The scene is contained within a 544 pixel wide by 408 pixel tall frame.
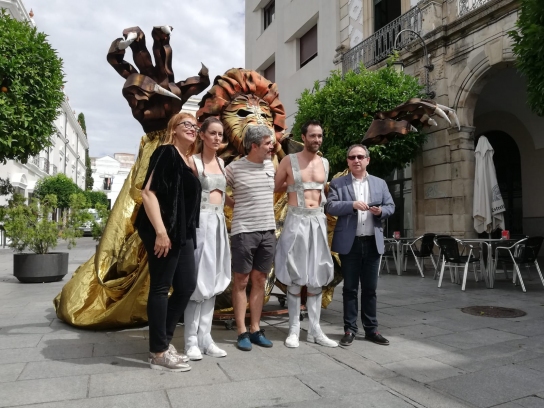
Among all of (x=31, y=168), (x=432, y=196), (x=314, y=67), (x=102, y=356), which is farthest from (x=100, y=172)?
(x=102, y=356)

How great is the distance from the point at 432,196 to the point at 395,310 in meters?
6.40

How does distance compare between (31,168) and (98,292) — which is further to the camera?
(31,168)

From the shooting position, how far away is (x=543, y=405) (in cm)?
244

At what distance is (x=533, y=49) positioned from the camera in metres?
5.30

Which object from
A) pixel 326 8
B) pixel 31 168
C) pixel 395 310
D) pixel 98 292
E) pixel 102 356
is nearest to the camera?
pixel 102 356

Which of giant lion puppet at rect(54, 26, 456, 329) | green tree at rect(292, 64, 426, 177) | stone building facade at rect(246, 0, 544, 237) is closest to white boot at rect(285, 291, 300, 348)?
giant lion puppet at rect(54, 26, 456, 329)

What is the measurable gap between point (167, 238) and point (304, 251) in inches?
47.4

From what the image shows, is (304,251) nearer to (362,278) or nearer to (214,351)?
Answer: (362,278)

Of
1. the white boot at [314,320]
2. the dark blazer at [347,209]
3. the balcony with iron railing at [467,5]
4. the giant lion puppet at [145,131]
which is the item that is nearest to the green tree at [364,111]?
the balcony with iron railing at [467,5]

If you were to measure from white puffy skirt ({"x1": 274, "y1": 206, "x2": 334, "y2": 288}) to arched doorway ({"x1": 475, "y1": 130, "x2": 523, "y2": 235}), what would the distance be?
11169 mm

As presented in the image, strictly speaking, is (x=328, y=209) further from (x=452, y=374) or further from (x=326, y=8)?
(x=326, y=8)

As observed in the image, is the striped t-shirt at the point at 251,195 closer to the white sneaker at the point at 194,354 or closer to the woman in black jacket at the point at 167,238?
the woman in black jacket at the point at 167,238

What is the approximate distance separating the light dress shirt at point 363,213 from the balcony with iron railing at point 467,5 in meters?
8.25

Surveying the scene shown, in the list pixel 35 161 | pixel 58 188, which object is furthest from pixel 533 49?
pixel 35 161
